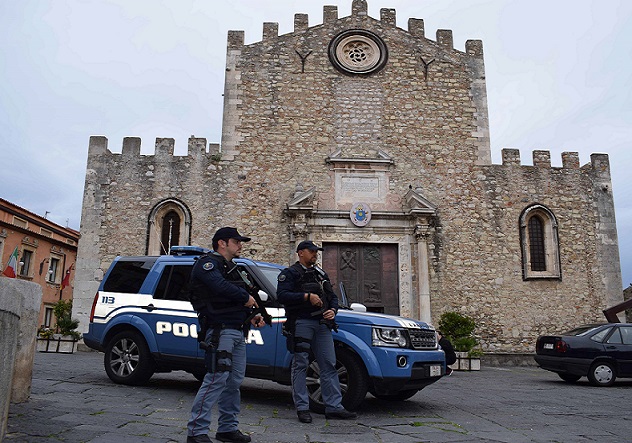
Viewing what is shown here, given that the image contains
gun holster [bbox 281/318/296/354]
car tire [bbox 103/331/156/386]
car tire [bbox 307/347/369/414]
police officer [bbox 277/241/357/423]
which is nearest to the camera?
police officer [bbox 277/241/357/423]

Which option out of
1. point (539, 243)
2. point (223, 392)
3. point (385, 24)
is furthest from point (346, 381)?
point (385, 24)

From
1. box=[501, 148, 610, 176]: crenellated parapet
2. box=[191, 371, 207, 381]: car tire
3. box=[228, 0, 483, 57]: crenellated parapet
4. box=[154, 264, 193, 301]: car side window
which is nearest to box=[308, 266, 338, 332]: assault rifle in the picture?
box=[191, 371, 207, 381]: car tire

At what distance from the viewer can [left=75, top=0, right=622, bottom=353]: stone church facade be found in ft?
51.3

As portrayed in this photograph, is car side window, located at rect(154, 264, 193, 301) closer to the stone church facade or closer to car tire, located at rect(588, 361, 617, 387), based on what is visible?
car tire, located at rect(588, 361, 617, 387)

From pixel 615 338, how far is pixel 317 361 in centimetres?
757

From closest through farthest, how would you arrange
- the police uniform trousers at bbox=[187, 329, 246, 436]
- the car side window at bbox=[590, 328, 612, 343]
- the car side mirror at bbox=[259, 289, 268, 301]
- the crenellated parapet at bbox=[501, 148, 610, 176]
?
the police uniform trousers at bbox=[187, 329, 246, 436]
the car side mirror at bbox=[259, 289, 268, 301]
the car side window at bbox=[590, 328, 612, 343]
the crenellated parapet at bbox=[501, 148, 610, 176]

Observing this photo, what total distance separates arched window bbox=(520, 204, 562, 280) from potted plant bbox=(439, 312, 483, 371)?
2652 mm

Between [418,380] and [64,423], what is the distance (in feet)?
11.8

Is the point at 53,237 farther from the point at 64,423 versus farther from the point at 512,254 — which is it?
the point at 64,423

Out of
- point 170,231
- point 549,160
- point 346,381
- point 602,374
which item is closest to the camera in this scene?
point 346,381

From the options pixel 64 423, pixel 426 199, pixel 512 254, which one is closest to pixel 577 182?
pixel 512 254

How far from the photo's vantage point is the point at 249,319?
4766mm

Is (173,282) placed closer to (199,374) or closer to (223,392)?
(199,374)

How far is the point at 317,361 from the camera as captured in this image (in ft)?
18.7
